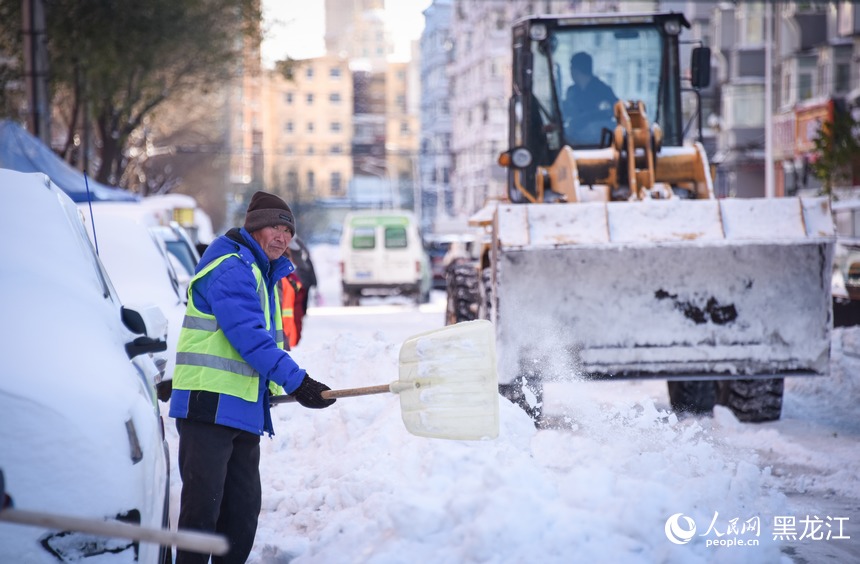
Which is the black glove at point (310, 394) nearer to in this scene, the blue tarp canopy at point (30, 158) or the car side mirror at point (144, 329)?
the car side mirror at point (144, 329)

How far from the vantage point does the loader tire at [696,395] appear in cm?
1070

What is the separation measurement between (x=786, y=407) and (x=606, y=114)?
9.88ft

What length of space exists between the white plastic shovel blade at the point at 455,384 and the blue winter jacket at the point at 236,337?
0.45 m

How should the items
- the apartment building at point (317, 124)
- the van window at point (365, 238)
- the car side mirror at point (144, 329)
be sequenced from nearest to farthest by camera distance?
the car side mirror at point (144, 329) < the van window at point (365, 238) < the apartment building at point (317, 124)

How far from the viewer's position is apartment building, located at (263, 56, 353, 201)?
403 feet

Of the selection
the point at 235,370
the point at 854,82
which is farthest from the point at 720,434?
the point at 854,82

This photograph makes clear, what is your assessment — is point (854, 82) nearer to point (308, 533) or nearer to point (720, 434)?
point (720, 434)

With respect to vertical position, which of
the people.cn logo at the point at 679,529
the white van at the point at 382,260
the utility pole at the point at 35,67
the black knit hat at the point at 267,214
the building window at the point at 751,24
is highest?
the building window at the point at 751,24

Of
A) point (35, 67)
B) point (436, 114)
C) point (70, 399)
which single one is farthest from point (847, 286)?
point (436, 114)

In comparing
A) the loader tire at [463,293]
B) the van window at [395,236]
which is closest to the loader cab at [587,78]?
the loader tire at [463,293]

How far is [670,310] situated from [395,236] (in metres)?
19.3

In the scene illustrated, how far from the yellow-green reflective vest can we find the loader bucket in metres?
4.20

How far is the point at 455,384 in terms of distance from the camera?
Answer: 195 inches

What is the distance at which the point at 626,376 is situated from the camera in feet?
29.8
